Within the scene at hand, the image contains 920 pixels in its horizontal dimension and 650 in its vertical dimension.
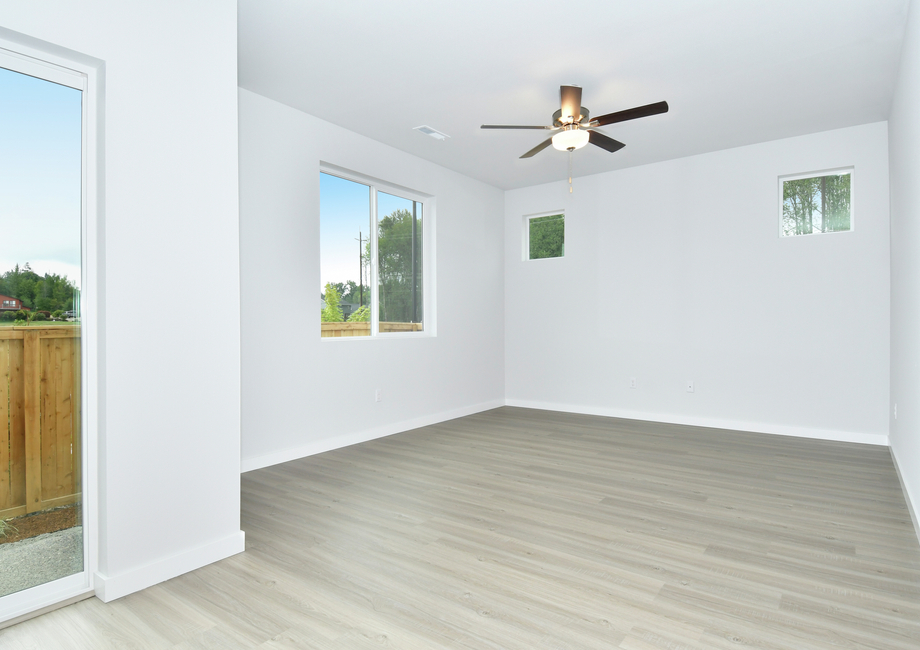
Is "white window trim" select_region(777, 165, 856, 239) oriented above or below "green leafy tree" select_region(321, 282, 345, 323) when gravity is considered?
above

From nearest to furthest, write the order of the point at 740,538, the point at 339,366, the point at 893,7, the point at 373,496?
1. the point at 740,538
2. the point at 893,7
3. the point at 373,496
4. the point at 339,366

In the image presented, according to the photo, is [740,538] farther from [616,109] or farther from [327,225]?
[327,225]

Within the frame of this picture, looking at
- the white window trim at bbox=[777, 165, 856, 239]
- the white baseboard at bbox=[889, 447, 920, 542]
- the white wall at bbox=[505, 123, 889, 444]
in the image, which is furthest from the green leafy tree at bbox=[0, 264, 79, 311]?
the white window trim at bbox=[777, 165, 856, 239]

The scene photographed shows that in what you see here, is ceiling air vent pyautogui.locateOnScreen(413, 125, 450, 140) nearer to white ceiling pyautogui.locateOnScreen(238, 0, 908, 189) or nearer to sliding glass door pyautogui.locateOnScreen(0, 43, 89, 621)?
white ceiling pyautogui.locateOnScreen(238, 0, 908, 189)

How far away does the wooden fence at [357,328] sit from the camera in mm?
4723

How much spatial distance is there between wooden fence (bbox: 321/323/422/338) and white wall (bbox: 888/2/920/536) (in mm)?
4014

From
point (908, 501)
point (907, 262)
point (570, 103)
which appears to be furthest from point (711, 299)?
point (570, 103)

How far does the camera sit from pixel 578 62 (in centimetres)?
350

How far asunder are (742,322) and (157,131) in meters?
5.15

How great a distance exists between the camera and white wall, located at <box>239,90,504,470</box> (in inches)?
157

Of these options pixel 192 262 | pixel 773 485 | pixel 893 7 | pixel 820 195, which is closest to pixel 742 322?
pixel 820 195

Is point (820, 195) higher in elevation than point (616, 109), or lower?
lower

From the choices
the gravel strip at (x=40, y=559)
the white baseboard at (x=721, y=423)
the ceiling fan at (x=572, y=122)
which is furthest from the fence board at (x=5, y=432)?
the white baseboard at (x=721, y=423)

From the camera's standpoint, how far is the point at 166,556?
2254 mm
